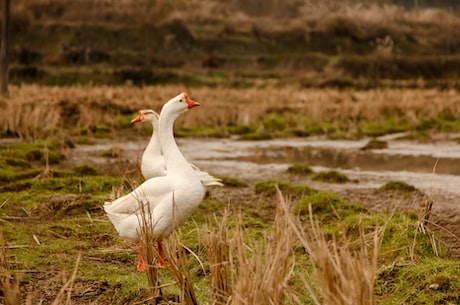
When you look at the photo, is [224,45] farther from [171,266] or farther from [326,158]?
[171,266]

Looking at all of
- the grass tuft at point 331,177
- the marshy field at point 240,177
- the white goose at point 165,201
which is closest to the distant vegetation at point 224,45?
the marshy field at point 240,177

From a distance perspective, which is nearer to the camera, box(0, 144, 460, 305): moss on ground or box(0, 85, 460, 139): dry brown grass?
box(0, 144, 460, 305): moss on ground

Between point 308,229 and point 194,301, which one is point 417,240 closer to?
point 308,229

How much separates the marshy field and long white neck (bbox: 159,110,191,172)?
603mm

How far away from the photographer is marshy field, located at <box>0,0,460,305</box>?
4855 millimetres

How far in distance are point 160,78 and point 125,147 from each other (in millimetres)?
31366

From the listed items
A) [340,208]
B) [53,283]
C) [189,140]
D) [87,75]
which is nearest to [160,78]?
[87,75]

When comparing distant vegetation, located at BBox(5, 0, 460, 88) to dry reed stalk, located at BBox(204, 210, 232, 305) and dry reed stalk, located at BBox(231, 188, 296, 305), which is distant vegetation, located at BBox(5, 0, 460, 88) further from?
dry reed stalk, located at BBox(231, 188, 296, 305)

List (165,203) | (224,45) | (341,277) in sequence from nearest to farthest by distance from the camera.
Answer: (341,277)
(165,203)
(224,45)

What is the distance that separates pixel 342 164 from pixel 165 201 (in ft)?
34.7

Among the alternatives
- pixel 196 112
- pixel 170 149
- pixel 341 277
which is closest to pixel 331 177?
pixel 170 149

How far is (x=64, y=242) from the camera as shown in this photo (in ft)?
25.6

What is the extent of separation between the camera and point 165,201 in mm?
6383

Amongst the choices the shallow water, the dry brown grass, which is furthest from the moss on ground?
the dry brown grass
